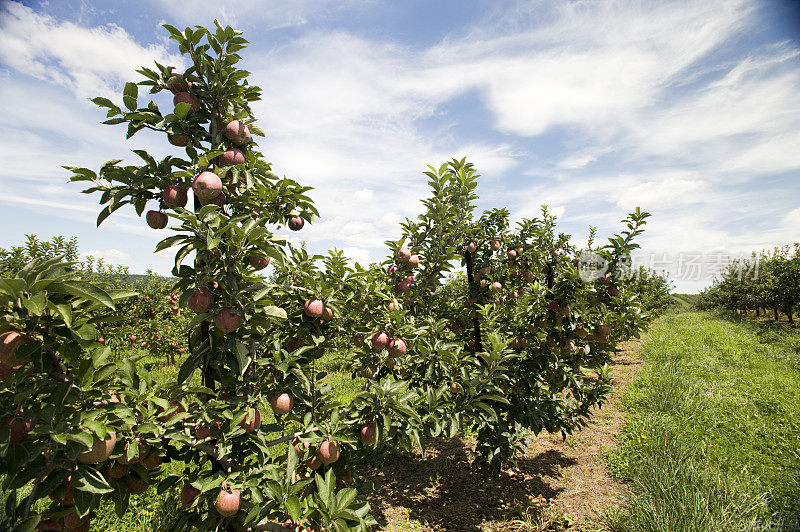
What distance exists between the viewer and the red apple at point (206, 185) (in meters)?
1.86

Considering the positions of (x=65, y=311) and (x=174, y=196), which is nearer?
(x=65, y=311)

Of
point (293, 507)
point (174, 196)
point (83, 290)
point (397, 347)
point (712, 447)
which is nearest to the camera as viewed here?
point (83, 290)

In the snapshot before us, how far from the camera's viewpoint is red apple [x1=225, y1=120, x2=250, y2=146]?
220 centimetres

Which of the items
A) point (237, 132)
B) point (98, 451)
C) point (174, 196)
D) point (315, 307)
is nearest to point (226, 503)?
point (98, 451)

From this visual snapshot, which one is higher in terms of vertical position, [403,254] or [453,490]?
[403,254]

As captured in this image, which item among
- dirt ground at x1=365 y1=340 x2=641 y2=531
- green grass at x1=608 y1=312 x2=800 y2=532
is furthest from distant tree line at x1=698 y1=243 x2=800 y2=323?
dirt ground at x1=365 y1=340 x2=641 y2=531

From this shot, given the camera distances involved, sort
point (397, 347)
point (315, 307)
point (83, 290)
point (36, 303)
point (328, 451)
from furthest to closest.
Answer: point (397, 347) < point (315, 307) < point (328, 451) < point (83, 290) < point (36, 303)

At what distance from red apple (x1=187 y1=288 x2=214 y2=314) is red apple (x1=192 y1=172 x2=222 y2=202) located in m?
0.49

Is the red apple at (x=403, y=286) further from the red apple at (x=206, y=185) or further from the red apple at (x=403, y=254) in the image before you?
the red apple at (x=206, y=185)

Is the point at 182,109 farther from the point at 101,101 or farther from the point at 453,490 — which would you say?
the point at 453,490

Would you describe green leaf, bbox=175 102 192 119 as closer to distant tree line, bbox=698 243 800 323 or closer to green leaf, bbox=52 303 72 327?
green leaf, bbox=52 303 72 327

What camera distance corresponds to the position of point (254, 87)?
2416mm

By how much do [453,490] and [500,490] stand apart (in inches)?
22.2

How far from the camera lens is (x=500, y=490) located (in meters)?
4.35
